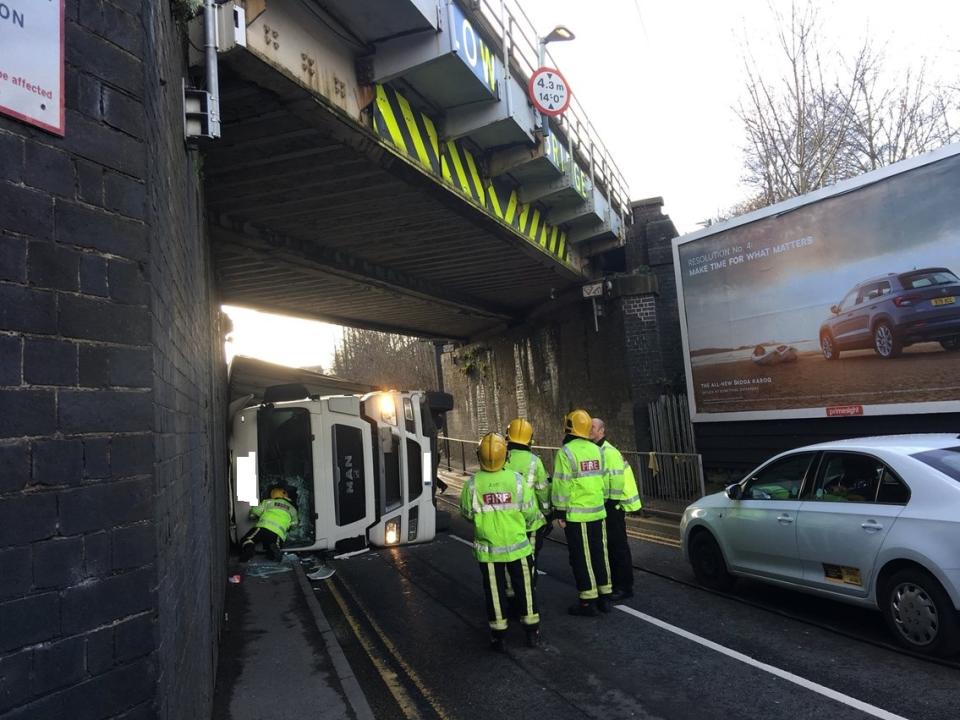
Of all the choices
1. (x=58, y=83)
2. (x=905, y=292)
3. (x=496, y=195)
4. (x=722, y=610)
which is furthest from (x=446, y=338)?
(x=58, y=83)

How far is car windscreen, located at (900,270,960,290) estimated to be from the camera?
8.80 meters

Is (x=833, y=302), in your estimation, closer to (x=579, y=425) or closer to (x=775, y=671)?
(x=579, y=425)

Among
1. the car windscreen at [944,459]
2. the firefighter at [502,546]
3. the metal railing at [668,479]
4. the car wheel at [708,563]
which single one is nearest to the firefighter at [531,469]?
the firefighter at [502,546]

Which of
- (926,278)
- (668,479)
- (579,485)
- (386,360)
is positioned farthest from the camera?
(386,360)

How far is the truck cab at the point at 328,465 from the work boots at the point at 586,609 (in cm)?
336

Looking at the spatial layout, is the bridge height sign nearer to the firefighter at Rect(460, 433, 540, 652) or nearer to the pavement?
the pavement

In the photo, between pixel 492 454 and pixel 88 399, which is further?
pixel 492 454

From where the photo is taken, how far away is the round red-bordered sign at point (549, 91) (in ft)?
29.2

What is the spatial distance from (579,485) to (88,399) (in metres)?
5.13

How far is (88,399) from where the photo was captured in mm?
1860

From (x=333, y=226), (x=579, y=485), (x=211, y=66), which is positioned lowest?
(x=579, y=485)

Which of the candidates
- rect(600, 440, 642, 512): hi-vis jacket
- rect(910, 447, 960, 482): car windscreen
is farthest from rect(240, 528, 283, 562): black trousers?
rect(910, 447, 960, 482): car windscreen

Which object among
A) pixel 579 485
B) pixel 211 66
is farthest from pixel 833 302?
pixel 211 66

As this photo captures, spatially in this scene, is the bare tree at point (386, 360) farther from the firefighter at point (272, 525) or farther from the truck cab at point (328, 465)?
the firefighter at point (272, 525)
